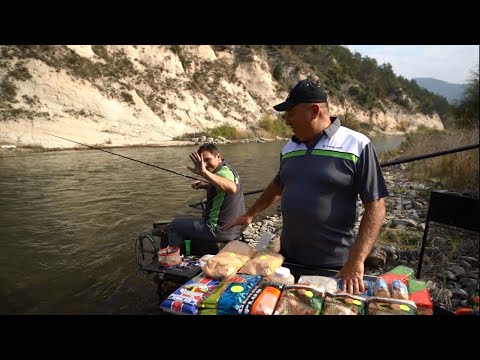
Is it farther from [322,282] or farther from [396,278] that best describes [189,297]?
[396,278]

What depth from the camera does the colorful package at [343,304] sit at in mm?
2021

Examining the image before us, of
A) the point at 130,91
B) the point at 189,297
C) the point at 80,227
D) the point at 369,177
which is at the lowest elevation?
the point at 80,227

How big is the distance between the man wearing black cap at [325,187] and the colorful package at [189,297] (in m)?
0.95

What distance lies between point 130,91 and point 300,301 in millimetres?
33680

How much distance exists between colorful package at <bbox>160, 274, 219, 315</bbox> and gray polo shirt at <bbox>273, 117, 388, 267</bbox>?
923 millimetres

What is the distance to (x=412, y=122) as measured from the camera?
7650cm

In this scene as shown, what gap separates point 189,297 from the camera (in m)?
2.34

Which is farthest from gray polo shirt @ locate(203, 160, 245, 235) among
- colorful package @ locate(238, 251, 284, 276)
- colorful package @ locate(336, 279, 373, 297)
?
colorful package @ locate(336, 279, 373, 297)

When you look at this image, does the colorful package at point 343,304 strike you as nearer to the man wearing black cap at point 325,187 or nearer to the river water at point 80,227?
the man wearing black cap at point 325,187

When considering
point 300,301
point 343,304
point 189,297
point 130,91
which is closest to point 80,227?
point 189,297

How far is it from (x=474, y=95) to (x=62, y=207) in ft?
69.6

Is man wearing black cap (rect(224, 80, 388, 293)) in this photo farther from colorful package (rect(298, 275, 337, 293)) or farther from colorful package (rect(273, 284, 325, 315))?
colorful package (rect(273, 284, 325, 315))

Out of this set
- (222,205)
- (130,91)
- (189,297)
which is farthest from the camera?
(130,91)
